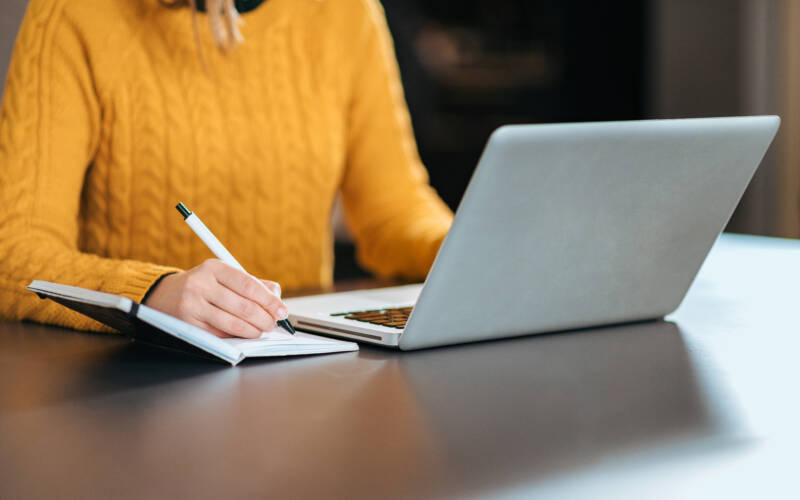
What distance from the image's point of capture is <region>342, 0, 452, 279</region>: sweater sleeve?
1495 millimetres

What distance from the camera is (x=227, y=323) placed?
0.77 meters

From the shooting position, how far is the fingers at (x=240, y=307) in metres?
0.77

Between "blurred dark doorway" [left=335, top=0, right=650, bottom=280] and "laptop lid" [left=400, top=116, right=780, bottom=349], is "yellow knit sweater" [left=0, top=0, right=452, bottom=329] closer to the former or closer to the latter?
"laptop lid" [left=400, top=116, right=780, bottom=349]

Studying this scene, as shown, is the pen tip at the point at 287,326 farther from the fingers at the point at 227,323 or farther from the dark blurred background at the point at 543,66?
the dark blurred background at the point at 543,66

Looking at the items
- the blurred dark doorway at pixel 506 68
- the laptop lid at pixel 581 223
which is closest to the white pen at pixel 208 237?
the laptop lid at pixel 581 223

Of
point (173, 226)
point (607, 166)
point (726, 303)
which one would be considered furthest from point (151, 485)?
point (173, 226)

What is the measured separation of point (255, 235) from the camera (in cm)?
A: 147

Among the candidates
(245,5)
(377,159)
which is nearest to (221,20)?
(245,5)

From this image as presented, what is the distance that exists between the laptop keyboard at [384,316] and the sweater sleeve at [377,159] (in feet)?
1.88

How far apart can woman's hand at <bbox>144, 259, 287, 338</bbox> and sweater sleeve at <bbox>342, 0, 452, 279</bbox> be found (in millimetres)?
684

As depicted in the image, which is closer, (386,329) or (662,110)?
(386,329)

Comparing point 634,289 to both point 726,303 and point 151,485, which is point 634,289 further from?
point 151,485

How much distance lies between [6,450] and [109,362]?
0.81 ft

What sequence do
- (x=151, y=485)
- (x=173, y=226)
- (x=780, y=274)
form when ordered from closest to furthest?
(x=151, y=485), (x=780, y=274), (x=173, y=226)
